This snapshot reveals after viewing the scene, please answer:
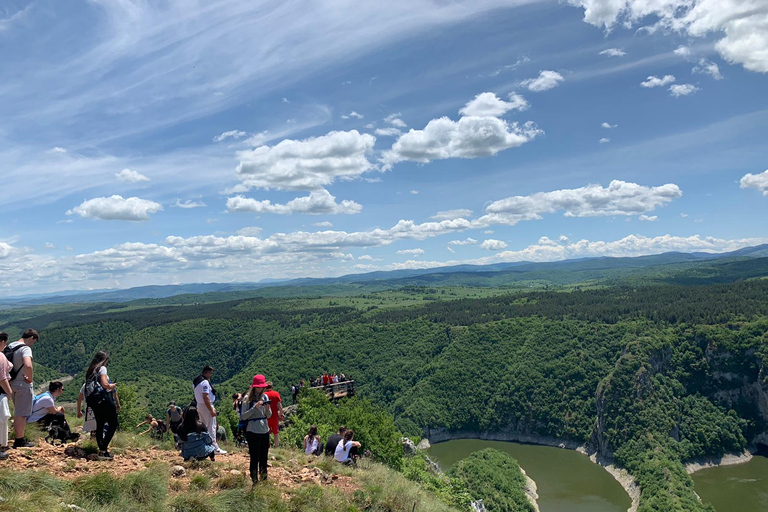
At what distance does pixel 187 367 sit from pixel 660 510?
145083mm

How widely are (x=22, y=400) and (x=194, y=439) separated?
3.98 metres

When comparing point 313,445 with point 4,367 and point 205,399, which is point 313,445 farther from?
point 4,367

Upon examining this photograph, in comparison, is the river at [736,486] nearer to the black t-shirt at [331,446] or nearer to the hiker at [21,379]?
the black t-shirt at [331,446]

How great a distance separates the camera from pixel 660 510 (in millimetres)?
61656

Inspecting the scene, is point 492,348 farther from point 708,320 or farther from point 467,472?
point 467,472

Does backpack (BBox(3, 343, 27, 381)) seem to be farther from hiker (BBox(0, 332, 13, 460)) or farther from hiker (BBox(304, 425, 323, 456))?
hiker (BBox(304, 425, 323, 456))

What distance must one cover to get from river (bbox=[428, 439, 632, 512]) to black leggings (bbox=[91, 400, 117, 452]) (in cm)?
7488

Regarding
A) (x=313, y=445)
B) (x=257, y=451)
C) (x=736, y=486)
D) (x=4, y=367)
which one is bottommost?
(x=736, y=486)

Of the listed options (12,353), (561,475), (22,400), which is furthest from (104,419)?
(561,475)

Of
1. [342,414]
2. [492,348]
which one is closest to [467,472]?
[342,414]

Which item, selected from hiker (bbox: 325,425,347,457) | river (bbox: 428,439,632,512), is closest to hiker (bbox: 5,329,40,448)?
hiker (bbox: 325,425,347,457)

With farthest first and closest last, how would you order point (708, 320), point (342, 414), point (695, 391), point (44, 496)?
1. point (708, 320)
2. point (695, 391)
3. point (342, 414)
4. point (44, 496)

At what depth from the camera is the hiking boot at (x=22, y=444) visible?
10688 millimetres

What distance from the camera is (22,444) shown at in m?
10.9
